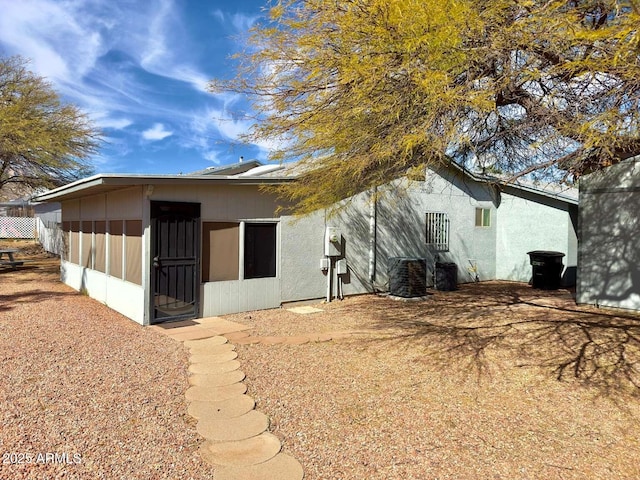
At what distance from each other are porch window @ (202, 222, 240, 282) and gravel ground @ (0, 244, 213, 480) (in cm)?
167

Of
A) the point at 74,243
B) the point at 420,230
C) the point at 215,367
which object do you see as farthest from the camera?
the point at 420,230

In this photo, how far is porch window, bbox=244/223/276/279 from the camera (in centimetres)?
855

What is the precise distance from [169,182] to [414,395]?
5.26 meters

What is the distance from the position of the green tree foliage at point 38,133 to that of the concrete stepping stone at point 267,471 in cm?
1278

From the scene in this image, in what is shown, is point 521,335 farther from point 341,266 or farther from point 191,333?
point 191,333

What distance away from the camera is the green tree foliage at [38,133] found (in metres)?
12.3

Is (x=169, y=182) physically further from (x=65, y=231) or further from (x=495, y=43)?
(x=65, y=231)

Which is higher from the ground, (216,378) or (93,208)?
(93,208)

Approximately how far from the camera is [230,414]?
387 centimetres

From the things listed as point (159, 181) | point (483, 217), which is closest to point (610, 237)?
point (483, 217)

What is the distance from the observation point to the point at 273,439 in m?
3.40

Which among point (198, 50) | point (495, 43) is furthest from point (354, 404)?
point (198, 50)

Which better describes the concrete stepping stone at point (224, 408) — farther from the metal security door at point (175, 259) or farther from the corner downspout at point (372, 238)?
the corner downspout at point (372, 238)

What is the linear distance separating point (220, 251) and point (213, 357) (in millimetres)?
2980
